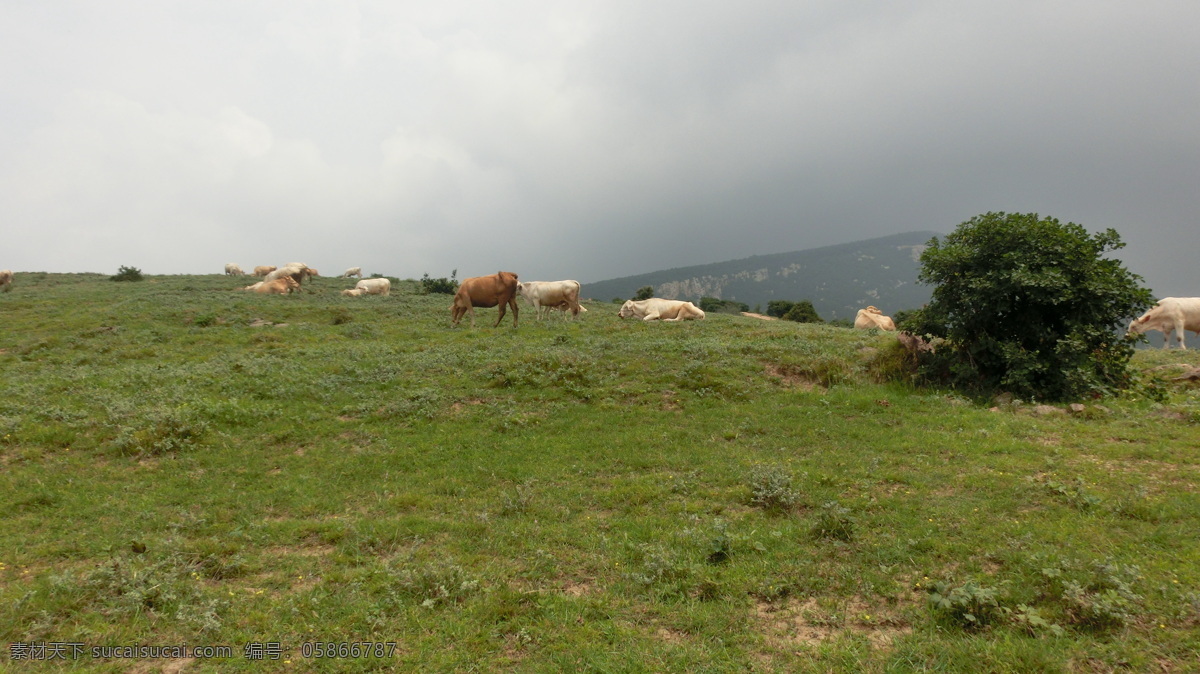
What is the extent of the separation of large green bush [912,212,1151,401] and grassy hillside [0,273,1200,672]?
1220 mm

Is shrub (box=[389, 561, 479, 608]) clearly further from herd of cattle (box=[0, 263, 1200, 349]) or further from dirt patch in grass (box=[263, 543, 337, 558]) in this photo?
herd of cattle (box=[0, 263, 1200, 349])

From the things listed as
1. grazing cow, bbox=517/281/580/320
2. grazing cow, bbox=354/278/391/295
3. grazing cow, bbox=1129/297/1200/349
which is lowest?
grazing cow, bbox=1129/297/1200/349

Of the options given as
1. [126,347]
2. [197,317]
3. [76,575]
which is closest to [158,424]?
[76,575]

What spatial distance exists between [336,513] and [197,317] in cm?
1881

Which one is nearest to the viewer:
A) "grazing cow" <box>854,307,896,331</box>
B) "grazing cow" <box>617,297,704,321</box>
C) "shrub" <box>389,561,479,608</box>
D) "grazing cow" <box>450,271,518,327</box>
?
"shrub" <box>389,561,479,608</box>

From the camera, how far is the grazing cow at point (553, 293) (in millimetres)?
24641

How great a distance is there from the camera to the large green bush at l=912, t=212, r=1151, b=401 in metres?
11.3

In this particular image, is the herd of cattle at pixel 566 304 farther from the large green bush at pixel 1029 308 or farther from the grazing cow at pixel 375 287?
the large green bush at pixel 1029 308

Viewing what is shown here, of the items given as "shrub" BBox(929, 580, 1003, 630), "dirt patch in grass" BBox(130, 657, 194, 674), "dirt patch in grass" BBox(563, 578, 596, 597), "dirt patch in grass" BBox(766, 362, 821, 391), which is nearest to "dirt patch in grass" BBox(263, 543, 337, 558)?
"dirt patch in grass" BBox(130, 657, 194, 674)

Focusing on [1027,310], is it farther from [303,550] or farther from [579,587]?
[303,550]

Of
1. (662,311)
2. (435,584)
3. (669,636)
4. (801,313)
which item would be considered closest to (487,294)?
(662,311)

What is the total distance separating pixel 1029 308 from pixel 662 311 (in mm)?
16464

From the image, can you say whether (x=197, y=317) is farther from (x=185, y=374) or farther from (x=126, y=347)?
(x=185, y=374)

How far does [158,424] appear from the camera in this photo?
9594mm
